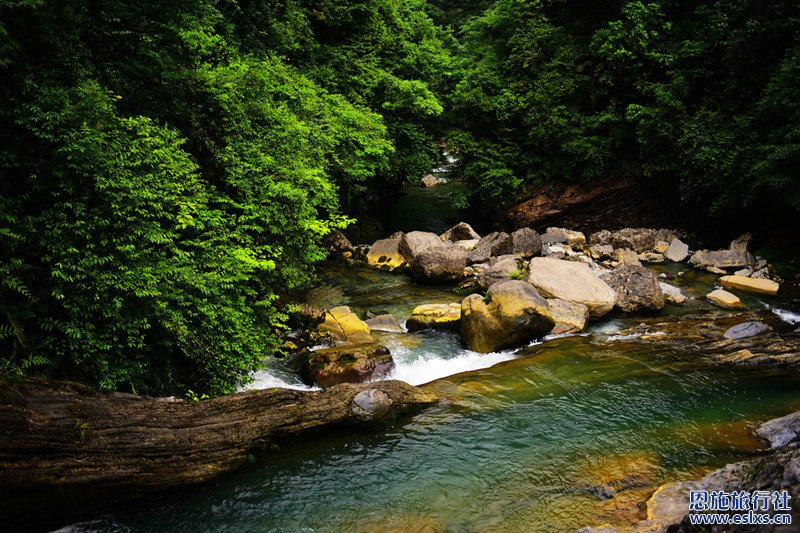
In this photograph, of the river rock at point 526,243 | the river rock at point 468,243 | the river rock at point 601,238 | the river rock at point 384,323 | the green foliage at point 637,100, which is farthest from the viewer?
the river rock at point 601,238

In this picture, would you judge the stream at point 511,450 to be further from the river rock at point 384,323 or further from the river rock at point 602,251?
the river rock at point 602,251

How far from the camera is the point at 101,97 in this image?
19.0 feet

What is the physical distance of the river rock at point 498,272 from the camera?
13852 millimetres

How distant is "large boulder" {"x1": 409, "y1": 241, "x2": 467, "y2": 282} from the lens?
49.6ft

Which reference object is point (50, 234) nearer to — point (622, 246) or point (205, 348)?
point (205, 348)

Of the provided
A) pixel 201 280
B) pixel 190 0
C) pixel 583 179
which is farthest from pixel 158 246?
pixel 583 179

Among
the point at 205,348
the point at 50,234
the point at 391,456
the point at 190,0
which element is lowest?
the point at 391,456

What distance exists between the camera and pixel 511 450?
7.12 m

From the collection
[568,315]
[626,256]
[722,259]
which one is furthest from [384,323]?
[722,259]

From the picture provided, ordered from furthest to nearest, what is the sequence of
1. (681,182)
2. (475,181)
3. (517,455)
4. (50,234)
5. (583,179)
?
(475,181) < (583,179) < (681,182) < (517,455) < (50,234)

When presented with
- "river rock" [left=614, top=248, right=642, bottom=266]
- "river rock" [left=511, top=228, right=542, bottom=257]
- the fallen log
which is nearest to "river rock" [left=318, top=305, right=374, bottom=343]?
the fallen log

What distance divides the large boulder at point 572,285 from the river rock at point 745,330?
2725 millimetres

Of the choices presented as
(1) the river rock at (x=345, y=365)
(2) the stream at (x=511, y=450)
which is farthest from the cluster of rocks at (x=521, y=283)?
(2) the stream at (x=511, y=450)

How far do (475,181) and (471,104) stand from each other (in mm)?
3394
